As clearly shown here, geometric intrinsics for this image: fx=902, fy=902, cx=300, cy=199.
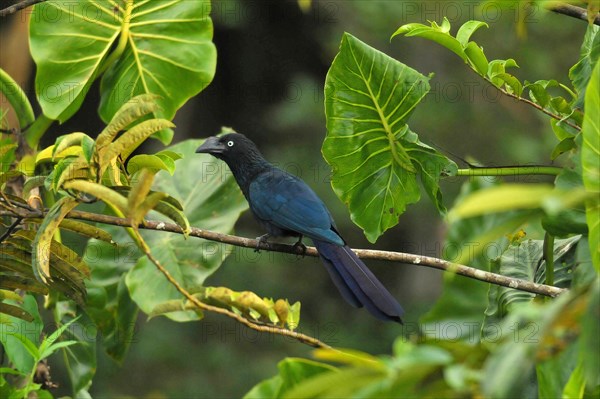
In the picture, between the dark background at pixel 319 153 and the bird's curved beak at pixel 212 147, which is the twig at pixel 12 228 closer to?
the bird's curved beak at pixel 212 147

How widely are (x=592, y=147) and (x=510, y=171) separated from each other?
763mm

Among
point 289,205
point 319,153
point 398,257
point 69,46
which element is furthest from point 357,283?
point 319,153

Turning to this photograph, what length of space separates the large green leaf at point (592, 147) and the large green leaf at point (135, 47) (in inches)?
72.7

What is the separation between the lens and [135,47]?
10.5ft

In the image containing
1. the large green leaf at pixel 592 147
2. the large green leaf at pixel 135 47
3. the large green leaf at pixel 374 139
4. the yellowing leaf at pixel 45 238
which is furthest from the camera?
the large green leaf at pixel 135 47

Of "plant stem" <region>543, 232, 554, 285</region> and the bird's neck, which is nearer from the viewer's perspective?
"plant stem" <region>543, 232, 554, 285</region>

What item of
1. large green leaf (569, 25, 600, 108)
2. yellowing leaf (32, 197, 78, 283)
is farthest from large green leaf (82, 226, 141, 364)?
large green leaf (569, 25, 600, 108)

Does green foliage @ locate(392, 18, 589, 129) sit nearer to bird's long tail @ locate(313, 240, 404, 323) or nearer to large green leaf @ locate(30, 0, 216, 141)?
bird's long tail @ locate(313, 240, 404, 323)

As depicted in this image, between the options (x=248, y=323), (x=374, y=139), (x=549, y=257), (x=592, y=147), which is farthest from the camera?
(x=374, y=139)

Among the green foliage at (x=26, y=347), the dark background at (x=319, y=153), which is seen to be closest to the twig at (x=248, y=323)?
the green foliage at (x=26, y=347)

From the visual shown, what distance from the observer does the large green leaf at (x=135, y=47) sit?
3.10 meters

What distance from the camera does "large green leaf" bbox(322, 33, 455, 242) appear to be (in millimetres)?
2541

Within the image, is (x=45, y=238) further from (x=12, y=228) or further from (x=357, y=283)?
(x=357, y=283)

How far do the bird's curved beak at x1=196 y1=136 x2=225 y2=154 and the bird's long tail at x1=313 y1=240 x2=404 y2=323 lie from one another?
2.49 feet
